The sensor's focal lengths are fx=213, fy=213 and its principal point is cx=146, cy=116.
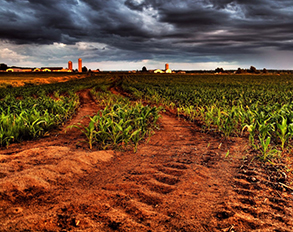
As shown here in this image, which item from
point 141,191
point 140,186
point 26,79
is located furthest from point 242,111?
point 26,79

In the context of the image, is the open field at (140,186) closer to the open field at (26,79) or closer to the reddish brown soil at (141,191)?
the reddish brown soil at (141,191)

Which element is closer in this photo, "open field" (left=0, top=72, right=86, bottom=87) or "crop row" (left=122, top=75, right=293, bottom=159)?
"crop row" (left=122, top=75, right=293, bottom=159)

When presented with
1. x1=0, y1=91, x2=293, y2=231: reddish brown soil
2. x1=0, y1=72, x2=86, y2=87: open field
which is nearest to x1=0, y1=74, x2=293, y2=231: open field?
x1=0, y1=91, x2=293, y2=231: reddish brown soil

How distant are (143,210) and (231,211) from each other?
3.18 feet

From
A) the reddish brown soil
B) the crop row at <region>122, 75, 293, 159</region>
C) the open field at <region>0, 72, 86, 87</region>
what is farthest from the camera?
the open field at <region>0, 72, 86, 87</region>

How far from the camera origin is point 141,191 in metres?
2.71

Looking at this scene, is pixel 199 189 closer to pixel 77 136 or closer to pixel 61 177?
pixel 61 177

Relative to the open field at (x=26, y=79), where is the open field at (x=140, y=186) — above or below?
below

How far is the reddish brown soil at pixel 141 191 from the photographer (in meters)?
2.13

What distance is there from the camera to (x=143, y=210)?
233 cm

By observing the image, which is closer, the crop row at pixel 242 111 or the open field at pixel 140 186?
the open field at pixel 140 186

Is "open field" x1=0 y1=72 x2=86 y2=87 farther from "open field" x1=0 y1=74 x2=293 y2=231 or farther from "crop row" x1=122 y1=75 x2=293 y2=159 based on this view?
"open field" x1=0 y1=74 x2=293 y2=231

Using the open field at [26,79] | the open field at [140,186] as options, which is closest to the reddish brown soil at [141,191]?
the open field at [140,186]

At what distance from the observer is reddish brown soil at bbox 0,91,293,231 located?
2.13 meters
